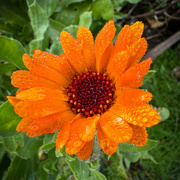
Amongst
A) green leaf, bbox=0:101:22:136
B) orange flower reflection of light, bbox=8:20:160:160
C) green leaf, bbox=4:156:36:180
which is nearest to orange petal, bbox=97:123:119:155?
orange flower reflection of light, bbox=8:20:160:160

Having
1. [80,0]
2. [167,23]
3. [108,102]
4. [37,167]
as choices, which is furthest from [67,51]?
[167,23]

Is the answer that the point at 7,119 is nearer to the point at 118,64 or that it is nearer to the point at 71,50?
the point at 71,50

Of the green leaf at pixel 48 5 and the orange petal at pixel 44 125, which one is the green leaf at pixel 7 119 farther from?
the green leaf at pixel 48 5

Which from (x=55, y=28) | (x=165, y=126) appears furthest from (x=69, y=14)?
(x=165, y=126)

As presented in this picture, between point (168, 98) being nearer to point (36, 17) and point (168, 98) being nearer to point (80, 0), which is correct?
point (80, 0)

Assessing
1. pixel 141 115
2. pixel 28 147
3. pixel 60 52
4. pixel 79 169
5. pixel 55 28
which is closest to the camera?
pixel 141 115

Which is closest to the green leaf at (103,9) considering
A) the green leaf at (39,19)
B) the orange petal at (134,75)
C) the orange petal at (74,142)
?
the green leaf at (39,19)
